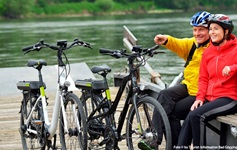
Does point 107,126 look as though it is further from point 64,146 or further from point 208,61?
point 208,61

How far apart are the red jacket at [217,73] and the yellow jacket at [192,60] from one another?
0.27m

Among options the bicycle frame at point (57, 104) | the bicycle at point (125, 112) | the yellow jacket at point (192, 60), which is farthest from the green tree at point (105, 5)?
the yellow jacket at point (192, 60)

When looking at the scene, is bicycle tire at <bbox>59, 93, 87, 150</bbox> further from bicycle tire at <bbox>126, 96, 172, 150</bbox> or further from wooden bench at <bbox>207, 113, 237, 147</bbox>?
wooden bench at <bbox>207, 113, 237, 147</bbox>

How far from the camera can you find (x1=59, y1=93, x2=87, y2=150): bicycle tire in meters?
4.66

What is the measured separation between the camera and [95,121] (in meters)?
4.91

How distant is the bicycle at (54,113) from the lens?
188 inches

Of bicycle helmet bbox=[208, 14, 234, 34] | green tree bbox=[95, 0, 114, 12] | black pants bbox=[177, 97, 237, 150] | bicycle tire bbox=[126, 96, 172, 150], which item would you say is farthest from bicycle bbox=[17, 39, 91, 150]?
green tree bbox=[95, 0, 114, 12]

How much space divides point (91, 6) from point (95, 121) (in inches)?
3081

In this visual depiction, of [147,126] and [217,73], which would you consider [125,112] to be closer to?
[147,126]

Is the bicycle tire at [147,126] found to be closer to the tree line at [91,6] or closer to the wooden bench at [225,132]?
the wooden bench at [225,132]

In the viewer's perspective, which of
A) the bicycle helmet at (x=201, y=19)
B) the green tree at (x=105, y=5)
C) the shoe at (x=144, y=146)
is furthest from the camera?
the green tree at (x=105, y=5)

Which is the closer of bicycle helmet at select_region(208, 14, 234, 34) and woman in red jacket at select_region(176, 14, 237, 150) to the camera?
woman in red jacket at select_region(176, 14, 237, 150)

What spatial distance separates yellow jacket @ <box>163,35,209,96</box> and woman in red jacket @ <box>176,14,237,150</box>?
11.1 inches

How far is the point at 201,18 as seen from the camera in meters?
4.54
